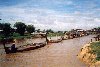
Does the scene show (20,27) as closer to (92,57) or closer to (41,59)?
(41,59)

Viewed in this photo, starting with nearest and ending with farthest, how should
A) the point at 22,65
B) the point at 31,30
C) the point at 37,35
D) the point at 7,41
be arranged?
1. the point at 22,65
2. the point at 7,41
3. the point at 37,35
4. the point at 31,30

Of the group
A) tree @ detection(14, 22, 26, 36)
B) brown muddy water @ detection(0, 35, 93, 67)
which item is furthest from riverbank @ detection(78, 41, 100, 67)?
tree @ detection(14, 22, 26, 36)

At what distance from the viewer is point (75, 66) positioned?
65.7 ft

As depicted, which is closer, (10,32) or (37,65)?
(37,65)

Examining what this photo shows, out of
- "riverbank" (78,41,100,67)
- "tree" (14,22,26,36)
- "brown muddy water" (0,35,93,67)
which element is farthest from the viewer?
"tree" (14,22,26,36)

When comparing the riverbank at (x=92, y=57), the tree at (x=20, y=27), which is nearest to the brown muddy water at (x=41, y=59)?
the riverbank at (x=92, y=57)

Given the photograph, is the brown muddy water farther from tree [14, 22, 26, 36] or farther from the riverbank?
tree [14, 22, 26, 36]

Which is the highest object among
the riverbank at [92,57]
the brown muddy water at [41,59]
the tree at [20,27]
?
the tree at [20,27]

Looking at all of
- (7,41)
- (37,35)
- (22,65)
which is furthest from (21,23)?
(22,65)

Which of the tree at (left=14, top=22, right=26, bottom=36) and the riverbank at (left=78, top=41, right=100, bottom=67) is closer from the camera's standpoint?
the riverbank at (left=78, top=41, right=100, bottom=67)

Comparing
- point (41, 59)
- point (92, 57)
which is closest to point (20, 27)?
point (41, 59)

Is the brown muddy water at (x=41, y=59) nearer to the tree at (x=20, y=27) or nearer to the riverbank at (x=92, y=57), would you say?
the riverbank at (x=92, y=57)

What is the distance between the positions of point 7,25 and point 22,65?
60189 mm

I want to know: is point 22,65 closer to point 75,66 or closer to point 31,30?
point 75,66
